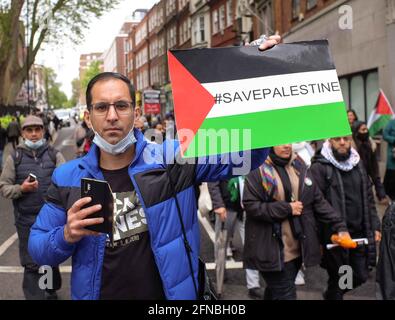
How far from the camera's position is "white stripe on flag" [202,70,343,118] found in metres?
2.29

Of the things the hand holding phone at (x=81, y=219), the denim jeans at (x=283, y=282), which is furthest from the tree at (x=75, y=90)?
the hand holding phone at (x=81, y=219)

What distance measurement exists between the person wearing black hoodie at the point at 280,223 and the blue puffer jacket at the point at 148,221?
1.79 metres

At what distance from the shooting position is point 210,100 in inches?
90.0

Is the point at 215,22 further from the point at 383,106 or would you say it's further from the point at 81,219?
the point at 81,219

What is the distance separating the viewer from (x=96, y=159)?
2332mm

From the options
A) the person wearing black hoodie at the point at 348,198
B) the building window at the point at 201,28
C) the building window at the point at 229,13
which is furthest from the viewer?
the building window at the point at 201,28

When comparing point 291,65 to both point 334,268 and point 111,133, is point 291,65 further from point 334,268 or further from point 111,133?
point 334,268

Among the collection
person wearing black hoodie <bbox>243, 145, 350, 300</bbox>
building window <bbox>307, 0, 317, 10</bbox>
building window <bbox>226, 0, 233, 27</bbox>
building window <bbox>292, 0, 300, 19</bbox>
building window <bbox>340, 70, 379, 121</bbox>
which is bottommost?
person wearing black hoodie <bbox>243, 145, 350, 300</bbox>

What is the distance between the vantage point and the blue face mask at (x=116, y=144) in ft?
7.45

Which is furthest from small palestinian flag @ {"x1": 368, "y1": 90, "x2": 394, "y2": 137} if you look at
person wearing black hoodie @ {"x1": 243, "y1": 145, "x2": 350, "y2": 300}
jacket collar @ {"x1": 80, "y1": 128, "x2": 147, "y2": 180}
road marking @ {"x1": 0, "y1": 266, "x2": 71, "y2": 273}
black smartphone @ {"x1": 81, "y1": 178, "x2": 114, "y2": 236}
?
black smartphone @ {"x1": 81, "y1": 178, "x2": 114, "y2": 236}

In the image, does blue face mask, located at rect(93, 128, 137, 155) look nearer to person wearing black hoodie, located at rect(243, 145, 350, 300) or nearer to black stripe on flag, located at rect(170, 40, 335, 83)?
black stripe on flag, located at rect(170, 40, 335, 83)

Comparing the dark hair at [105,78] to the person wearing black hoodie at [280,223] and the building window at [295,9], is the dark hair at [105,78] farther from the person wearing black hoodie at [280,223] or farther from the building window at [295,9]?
the building window at [295,9]

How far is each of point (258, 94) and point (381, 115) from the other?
7.93 metres
